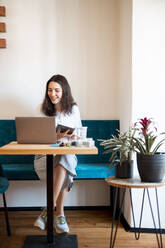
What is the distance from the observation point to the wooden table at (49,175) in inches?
66.8

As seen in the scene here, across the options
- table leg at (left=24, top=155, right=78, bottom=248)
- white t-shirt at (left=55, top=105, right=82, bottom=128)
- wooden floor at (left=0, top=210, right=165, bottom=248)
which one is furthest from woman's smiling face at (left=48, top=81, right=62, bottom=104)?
wooden floor at (left=0, top=210, right=165, bottom=248)

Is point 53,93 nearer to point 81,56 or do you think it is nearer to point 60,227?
point 81,56

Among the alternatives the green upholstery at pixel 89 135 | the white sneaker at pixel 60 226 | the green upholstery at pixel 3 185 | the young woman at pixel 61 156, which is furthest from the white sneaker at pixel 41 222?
the green upholstery at pixel 89 135

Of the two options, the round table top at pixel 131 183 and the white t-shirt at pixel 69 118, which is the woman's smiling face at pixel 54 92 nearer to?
the white t-shirt at pixel 69 118

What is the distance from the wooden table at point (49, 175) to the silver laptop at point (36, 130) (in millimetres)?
59

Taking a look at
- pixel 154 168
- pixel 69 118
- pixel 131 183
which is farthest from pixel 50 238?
pixel 69 118

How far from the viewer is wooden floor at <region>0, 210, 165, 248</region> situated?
2.24 metres

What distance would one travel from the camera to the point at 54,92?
253cm

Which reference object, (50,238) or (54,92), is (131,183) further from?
(54,92)

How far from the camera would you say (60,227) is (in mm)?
2355

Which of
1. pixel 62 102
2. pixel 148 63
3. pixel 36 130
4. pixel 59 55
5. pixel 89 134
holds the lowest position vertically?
pixel 89 134

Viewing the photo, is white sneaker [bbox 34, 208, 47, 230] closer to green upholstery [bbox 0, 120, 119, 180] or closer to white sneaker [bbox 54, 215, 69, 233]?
white sneaker [bbox 54, 215, 69, 233]

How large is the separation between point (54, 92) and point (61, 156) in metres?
0.59

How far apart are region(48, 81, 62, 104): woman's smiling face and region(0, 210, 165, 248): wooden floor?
1160 millimetres
